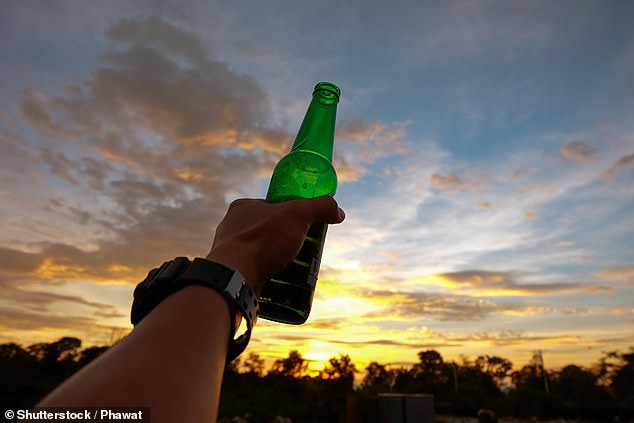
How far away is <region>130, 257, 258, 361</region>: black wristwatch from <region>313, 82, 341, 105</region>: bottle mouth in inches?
57.4

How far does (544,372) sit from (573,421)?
27126 millimetres

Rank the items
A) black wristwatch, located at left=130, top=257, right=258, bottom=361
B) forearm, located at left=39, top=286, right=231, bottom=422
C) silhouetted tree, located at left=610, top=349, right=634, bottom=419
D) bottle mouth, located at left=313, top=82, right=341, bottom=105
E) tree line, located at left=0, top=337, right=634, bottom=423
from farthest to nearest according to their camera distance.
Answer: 1. silhouetted tree, located at left=610, top=349, right=634, bottom=419
2. tree line, located at left=0, top=337, right=634, bottom=423
3. bottle mouth, located at left=313, top=82, right=341, bottom=105
4. black wristwatch, located at left=130, top=257, right=258, bottom=361
5. forearm, located at left=39, top=286, right=231, bottom=422

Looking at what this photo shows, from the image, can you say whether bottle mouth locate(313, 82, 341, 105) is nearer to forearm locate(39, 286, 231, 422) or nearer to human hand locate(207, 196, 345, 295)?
human hand locate(207, 196, 345, 295)

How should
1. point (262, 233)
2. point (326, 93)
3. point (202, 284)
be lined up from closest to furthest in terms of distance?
point (202, 284) < point (262, 233) < point (326, 93)

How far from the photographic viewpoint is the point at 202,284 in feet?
3.50

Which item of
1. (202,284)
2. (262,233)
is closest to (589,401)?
(262,233)

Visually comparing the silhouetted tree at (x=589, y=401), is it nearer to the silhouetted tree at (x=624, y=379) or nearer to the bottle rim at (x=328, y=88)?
the silhouetted tree at (x=624, y=379)

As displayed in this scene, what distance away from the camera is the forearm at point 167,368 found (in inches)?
29.0

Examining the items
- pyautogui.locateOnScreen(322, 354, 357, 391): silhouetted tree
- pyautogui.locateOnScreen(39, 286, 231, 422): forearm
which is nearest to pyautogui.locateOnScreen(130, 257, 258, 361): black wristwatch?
pyautogui.locateOnScreen(39, 286, 231, 422): forearm

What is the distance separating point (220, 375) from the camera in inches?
36.6

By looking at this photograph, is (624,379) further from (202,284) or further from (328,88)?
(202,284)

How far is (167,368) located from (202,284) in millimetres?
280

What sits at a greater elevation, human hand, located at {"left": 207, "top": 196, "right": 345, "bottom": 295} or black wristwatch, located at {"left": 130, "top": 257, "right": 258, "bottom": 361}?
human hand, located at {"left": 207, "top": 196, "right": 345, "bottom": 295}

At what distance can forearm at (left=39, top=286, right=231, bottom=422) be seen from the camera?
0.74 m
